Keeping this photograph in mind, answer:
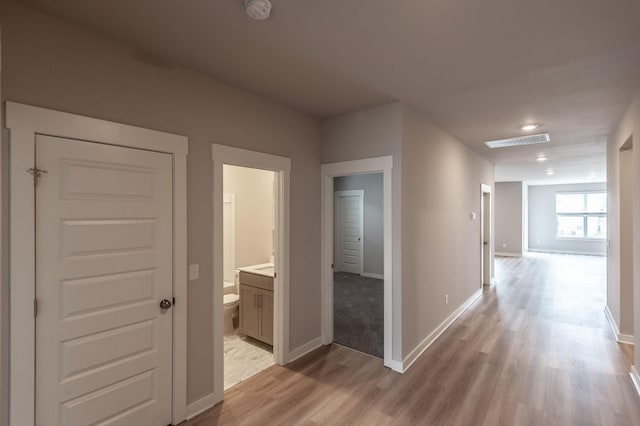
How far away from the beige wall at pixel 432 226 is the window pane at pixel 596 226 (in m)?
8.95

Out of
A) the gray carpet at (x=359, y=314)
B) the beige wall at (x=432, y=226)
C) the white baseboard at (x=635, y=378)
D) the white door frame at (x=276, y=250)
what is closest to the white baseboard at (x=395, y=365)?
the beige wall at (x=432, y=226)

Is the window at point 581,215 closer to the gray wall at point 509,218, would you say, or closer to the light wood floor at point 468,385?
the gray wall at point 509,218

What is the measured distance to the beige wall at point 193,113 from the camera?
5.50 feet

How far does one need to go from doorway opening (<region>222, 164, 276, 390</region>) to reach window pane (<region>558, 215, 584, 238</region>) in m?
11.8

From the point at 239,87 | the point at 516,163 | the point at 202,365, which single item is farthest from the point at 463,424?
the point at 516,163

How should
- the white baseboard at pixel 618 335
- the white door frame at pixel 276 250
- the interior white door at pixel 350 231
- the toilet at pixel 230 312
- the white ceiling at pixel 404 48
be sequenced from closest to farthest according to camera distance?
the white ceiling at pixel 404 48 < the white door frame at pixel 276 250 < the white baseboard at pixel 618 335 < the toilet at pixel 230 312 < the interior white door at pixel 350 231

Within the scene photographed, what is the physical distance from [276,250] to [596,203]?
1268 cm

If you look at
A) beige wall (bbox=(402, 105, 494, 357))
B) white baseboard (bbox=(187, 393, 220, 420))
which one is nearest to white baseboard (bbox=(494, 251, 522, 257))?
beige wall (bbox=(402, 105, 494, 357))

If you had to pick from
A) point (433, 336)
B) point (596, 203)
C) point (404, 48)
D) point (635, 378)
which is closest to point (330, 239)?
point (433, 336)

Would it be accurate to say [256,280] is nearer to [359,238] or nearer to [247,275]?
[247,275]

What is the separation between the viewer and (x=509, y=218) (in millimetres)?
11094

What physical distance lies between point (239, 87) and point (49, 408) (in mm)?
2516

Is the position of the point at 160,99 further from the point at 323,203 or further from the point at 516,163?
the point at 516,163

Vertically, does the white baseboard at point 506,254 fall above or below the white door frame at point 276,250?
below
